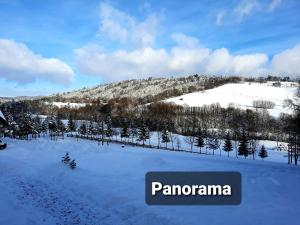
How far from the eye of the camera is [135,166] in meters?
41.7

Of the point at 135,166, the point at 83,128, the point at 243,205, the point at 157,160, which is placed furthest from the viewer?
the point at 83,128

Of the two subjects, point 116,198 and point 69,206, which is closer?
point 69,206

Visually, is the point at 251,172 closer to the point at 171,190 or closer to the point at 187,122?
the point at 171,190

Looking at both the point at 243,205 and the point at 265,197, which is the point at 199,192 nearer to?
the point at 243,205

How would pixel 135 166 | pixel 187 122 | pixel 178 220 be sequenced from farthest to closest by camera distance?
1. pixel 187 122
2. pixel 135 166
3. pixel 178 220

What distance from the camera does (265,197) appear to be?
26.2 metres

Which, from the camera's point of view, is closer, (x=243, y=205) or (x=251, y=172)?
(x=243, y=205)

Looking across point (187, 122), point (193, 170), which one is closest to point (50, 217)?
point (193, 170)

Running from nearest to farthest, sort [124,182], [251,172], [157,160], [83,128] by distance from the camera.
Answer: [124,182] < [251,172] < [157,160] < [83,128]

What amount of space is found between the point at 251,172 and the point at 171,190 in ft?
46.9

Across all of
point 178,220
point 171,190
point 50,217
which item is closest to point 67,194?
point 50,217

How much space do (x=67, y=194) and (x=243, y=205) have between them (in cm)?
1319

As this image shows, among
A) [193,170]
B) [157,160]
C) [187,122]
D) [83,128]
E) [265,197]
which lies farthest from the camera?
[187,122]

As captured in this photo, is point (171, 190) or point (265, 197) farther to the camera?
point (265, 197)
